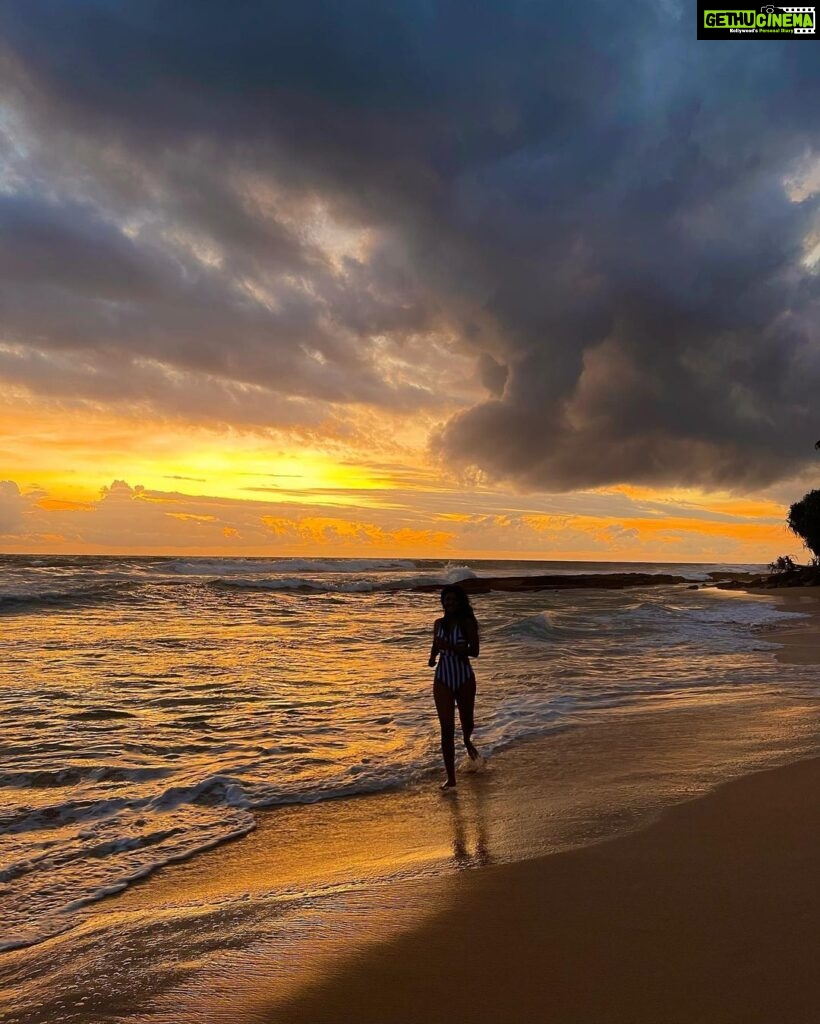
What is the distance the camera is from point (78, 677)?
12.1m

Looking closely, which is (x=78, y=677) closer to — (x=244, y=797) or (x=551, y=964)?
(x=244, y=797)

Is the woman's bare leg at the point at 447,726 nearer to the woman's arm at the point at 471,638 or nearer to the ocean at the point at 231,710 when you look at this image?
the ocean at the point at 231,710

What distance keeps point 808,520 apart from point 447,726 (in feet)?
169

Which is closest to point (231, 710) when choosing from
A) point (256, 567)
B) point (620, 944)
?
point (620, 944)

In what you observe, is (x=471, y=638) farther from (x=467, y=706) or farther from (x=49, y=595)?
(x=49, y=595)

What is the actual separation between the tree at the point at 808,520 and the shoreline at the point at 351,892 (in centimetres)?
4847

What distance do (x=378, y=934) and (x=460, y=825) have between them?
1909 millimetres

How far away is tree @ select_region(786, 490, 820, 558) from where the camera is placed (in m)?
49.5

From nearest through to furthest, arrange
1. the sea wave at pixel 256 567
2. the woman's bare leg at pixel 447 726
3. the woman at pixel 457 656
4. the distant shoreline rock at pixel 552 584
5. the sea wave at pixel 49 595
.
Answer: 1. the woman's bare leg at pixel 447 726
2. the woman at pixel 457 656
3. the sea wave at pixel 49 595
4. the distant shoreline rock at pixel 552 584
5. the sea wave at pixel 256 567

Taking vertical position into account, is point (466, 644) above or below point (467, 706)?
above

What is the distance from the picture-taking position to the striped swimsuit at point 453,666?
7.16 metres

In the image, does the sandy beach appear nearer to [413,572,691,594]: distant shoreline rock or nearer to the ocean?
the ocean

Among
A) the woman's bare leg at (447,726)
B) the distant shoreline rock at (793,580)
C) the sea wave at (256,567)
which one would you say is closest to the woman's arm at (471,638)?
the woman's bare leg at (447,726)

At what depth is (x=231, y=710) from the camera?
9.75 meters
